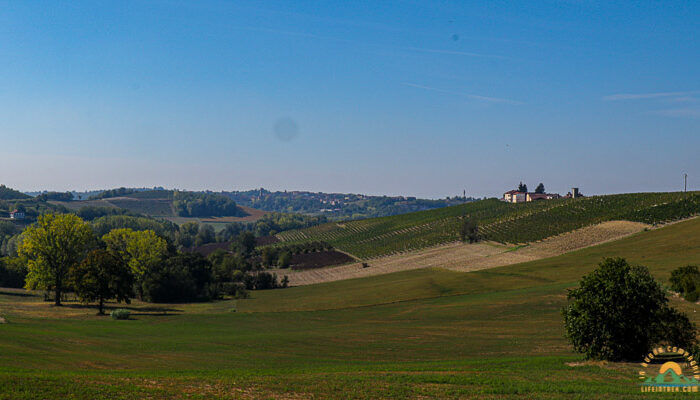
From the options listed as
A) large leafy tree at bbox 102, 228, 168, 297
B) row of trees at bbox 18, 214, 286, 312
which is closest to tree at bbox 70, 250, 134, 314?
row of trees at bbox 18, 214, 286, 312

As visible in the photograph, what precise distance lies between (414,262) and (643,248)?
171 feet

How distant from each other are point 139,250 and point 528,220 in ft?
366

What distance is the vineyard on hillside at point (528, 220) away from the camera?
13625 cm

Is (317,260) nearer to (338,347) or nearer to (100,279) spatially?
(100,279)

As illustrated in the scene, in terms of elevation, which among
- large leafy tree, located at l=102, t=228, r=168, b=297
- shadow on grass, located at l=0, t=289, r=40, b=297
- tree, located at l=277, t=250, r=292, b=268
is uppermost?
large leafy tree, located at l=102, t=228, r=168, b=297

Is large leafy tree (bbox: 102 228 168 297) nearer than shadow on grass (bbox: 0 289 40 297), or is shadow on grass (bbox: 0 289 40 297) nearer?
shadow on grass (bbox: 0 289 40 297)

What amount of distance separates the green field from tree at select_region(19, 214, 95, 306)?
13.7 ft

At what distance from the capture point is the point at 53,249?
8194cm

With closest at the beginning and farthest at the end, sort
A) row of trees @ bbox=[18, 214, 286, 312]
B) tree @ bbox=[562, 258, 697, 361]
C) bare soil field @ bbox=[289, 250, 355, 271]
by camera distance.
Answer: tree @ bbox=[562, 258, 697, 361] → row of trees @ bbox=[18, 214, 286, 312] → bare soil field @ bbox=[289, 250, 355, 271]

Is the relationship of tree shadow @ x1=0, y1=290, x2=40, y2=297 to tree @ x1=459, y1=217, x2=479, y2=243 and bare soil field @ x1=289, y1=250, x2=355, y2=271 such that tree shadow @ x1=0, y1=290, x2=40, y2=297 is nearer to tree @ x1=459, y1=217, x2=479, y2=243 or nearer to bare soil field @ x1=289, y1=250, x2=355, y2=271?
bare soil field @ x1=289, y1=250, x2=355, y2=271

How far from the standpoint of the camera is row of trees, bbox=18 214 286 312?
73.2 m

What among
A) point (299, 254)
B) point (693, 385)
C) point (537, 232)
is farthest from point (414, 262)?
point (693, 385)

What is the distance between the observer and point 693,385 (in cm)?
2581

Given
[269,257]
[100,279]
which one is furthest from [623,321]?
[269,257]
